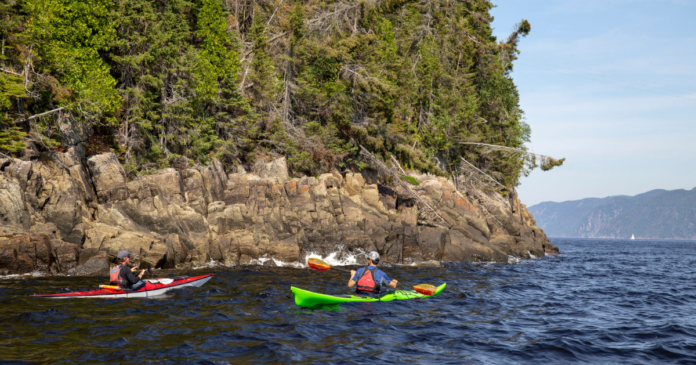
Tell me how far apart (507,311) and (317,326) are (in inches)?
233

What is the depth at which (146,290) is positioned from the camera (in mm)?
13070

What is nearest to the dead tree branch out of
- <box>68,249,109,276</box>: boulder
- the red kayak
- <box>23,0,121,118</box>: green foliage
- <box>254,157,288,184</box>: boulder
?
<box>254,157,288,184</box>: boulder

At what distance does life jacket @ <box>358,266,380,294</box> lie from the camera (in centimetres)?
1296

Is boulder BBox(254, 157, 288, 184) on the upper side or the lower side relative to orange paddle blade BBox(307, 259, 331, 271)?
upper

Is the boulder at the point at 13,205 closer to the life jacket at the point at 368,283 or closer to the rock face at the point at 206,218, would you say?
the rock face at the point at 206,218

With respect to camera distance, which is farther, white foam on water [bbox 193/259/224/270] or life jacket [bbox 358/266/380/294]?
white foam on water [bbox 193/259/224/270]

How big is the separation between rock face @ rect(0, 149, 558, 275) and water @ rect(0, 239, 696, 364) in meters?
2.38

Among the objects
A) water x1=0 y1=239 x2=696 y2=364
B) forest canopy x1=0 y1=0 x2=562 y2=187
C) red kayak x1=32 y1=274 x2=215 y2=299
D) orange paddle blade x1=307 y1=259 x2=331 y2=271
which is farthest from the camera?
forest canopy x1=0 y1=0 x2=562 y2=187

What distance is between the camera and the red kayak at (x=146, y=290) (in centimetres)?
1195

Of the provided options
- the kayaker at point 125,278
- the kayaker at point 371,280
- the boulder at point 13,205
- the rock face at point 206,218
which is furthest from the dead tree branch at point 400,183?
the boulder at point 13,205

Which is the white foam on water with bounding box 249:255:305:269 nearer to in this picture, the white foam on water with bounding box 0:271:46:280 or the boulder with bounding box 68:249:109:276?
the boulder with bounding box 68:249:109:276

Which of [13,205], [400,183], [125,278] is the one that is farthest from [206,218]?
[400,183]

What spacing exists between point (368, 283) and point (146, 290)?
641 centimetres

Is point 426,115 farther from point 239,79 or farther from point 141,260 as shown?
point 141,260
